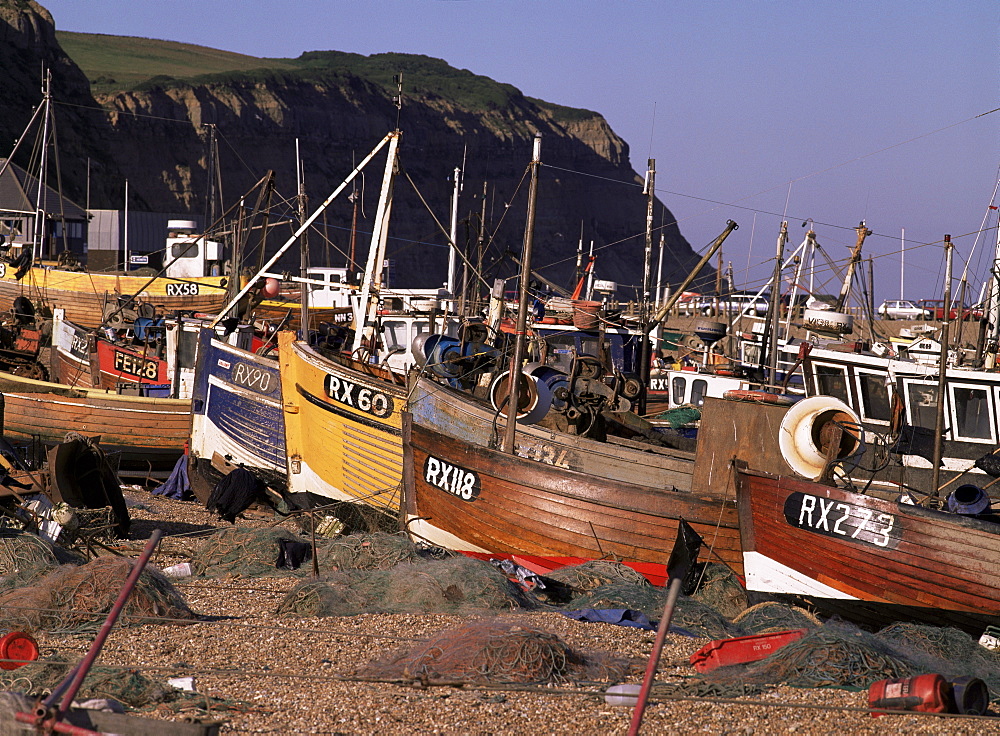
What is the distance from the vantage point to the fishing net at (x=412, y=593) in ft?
30.5

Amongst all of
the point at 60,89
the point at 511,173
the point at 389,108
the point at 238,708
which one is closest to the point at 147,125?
the point at 60,89

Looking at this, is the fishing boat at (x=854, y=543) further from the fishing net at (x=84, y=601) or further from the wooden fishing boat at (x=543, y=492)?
the fishing net at (x=84, y=601)

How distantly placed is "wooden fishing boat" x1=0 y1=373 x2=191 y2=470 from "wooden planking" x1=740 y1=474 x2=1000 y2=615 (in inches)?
462

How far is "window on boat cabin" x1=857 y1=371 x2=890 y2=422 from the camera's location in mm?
13773

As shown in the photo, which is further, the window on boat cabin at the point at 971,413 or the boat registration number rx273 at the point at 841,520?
the window on boat cabin at the point at 971,413

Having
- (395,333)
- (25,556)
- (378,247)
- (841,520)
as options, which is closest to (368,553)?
(25,556)

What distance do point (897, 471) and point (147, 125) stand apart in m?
74.6

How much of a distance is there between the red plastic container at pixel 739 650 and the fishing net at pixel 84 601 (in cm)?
409

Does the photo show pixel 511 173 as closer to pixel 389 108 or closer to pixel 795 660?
pixel 389 108

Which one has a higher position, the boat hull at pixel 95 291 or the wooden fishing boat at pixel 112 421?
the boat hull at pixel 95 291

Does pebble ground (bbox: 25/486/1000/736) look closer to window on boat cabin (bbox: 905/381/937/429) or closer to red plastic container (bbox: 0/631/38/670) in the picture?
red plastic container (bbox: 0/631/38/670)

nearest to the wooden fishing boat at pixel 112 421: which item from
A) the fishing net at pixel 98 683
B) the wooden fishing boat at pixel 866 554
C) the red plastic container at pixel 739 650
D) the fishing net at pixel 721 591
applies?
the fishing net at pixel 721 591

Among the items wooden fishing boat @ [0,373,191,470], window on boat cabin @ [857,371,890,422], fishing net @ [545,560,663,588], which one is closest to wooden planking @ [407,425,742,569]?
fishing net @ [545,560,663,588]

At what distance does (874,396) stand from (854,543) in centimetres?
436
